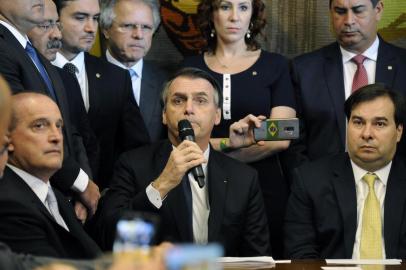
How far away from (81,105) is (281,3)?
173cm

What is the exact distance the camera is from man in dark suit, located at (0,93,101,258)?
327cm

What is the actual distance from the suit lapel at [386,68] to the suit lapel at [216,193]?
1.07m

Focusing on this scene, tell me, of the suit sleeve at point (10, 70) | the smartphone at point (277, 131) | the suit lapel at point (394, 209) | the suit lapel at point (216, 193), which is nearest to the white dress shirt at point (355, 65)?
the smartphone at point (277, 131)

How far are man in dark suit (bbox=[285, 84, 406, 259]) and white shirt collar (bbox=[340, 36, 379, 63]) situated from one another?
1.62ft

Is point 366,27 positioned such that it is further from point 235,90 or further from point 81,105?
point 81,105

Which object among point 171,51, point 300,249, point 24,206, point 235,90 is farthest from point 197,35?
point 24,206

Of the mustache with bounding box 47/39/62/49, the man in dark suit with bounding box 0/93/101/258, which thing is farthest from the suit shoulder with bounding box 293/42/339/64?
the man in dark suit with bounding box 0/93/101/258

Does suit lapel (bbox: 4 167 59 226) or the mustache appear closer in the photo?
suit lapel (bbox: 4 167 59 226)

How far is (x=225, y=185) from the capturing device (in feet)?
14.4

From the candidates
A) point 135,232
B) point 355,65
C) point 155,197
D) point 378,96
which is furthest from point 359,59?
point 135,232

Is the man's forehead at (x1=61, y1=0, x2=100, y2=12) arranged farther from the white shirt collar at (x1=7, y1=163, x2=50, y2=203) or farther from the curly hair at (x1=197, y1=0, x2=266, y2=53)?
the white shirt collar at (x1=7, y1=163, x2=50, y2=203)

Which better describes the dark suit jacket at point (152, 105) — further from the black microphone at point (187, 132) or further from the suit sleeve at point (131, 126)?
the black microphone at point (187, 132)

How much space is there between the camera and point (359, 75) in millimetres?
4996

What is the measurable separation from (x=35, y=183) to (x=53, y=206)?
118 millimetres
